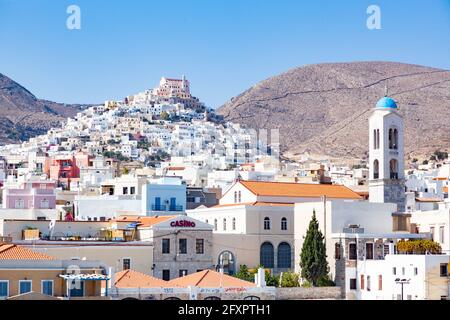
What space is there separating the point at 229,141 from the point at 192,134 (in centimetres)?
1096

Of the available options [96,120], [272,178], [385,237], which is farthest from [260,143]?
[385,237]

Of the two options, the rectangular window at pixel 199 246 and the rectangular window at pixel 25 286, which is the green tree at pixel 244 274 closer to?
the rectangular window at pixel 199 246

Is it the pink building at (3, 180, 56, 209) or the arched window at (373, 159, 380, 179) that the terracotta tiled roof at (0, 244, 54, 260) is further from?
the pink building at (3, 180, 56, 209)

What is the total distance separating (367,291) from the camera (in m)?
28.1

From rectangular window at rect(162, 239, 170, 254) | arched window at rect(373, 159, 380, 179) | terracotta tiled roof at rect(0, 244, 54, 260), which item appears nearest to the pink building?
arched window at rect(373, 159, 380, 179)

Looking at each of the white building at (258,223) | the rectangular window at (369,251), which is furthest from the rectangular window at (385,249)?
the white building at (258,223)

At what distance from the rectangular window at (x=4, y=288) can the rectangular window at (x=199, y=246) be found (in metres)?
10.0

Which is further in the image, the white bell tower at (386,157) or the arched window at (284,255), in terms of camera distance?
the white bell tower at (386,157)

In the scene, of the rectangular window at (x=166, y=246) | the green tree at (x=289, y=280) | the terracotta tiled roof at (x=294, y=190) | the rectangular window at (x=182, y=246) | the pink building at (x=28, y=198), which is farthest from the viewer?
Result: the pink building at (x=28, y=198)

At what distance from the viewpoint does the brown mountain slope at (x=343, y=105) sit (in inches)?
3238

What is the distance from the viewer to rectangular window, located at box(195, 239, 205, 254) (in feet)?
94.1

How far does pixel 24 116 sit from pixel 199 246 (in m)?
81.6

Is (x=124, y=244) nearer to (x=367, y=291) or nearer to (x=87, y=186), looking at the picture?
Answer: (x=367, y=291)

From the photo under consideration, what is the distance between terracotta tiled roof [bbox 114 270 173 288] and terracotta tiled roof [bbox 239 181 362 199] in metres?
9.08
